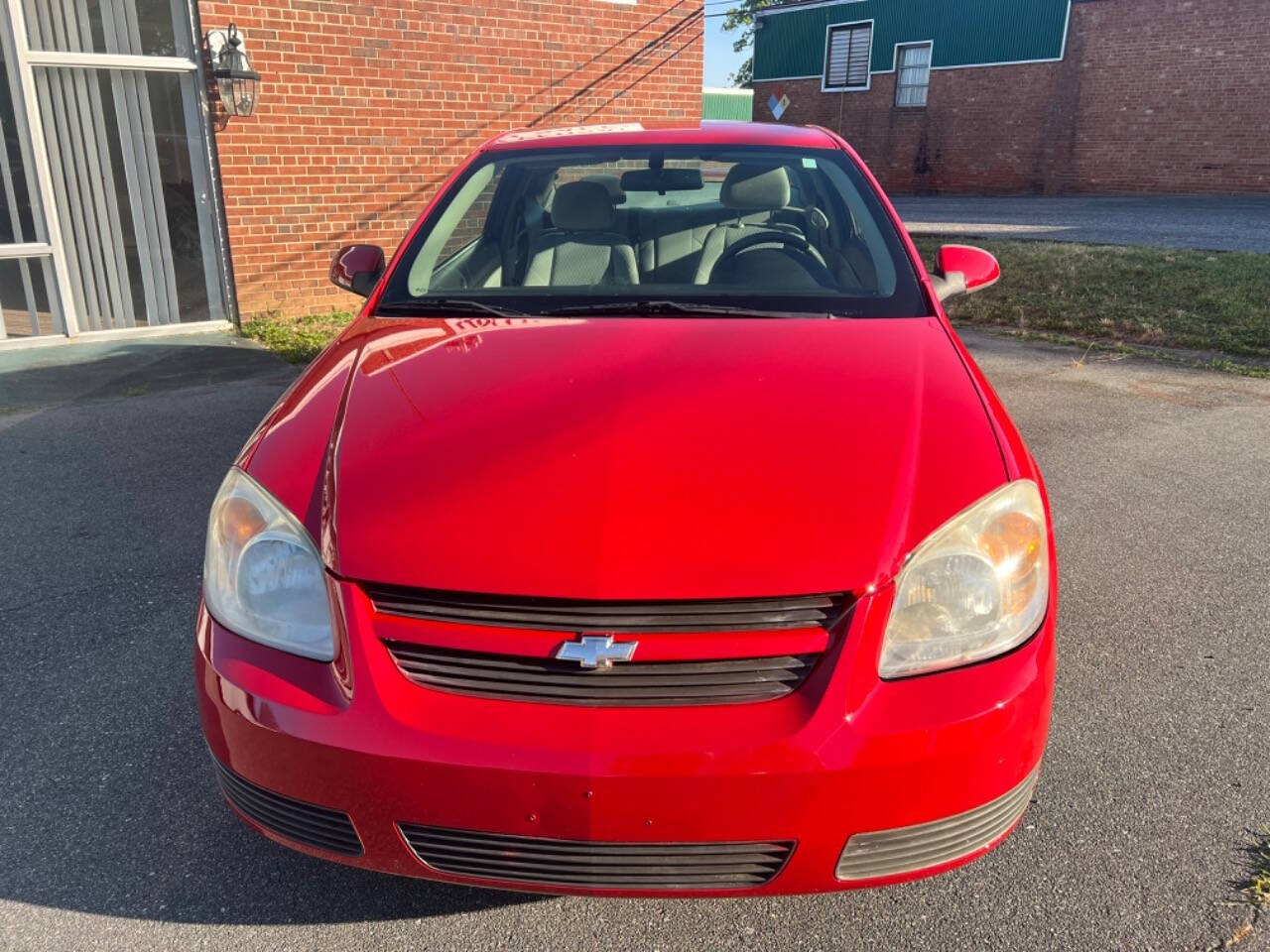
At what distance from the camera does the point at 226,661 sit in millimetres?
1726

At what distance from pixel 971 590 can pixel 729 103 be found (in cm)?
3600

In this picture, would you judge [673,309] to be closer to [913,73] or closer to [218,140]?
[218,140]

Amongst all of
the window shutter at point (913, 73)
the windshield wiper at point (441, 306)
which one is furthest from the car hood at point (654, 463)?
the window shutter at point (913, 73)

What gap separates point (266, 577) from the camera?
177 centimetres

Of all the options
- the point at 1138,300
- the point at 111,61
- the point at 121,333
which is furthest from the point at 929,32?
the point at 121,333

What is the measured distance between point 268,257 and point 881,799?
708cm

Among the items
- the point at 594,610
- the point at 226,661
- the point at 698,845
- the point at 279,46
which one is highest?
the point at 279,46

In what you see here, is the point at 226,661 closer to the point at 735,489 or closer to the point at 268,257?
the point at 735,489

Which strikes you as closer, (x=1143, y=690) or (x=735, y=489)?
(x=735, y=489)

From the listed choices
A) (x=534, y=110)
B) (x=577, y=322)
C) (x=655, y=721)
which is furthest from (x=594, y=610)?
(x=534, y=110)

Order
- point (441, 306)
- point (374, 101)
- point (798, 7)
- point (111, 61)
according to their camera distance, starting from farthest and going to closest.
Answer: point (798, 7) → point (374, 101) → point (111, 61) → point (441, 306)

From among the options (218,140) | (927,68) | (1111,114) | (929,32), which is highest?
(929,32)

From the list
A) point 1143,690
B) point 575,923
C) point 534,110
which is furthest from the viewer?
point 534,110

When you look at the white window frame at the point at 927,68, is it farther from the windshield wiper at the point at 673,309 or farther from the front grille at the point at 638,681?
the front grille at the point at 638,681
